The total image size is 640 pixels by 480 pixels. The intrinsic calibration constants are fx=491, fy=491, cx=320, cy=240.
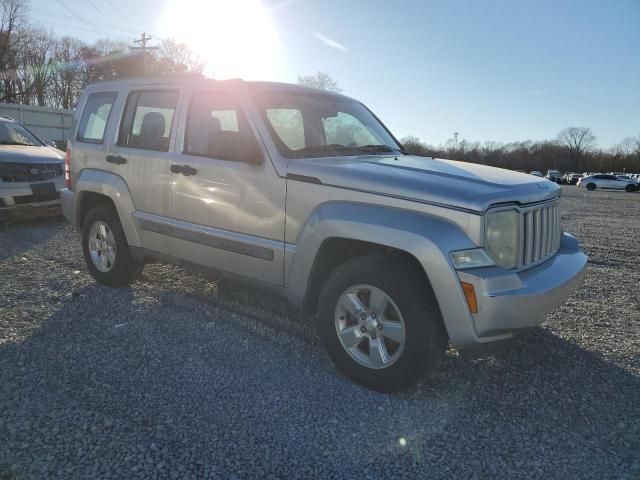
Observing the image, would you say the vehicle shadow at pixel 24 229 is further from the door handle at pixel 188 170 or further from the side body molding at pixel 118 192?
the door handle at pixel 188 170

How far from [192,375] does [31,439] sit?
99cm

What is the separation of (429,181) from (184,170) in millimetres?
2149

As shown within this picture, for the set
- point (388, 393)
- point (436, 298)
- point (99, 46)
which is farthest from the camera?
point (99, 46)

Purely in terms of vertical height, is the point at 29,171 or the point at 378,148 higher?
the point at 378,148

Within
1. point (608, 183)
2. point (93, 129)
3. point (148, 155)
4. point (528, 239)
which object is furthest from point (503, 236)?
point (608, 183)

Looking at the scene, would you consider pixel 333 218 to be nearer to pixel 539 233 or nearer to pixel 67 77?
pixel 539 233

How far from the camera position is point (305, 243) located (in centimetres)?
340

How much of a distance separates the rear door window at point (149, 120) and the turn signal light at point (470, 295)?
114 inches

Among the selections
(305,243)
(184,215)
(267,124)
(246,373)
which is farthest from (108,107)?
(246,373)

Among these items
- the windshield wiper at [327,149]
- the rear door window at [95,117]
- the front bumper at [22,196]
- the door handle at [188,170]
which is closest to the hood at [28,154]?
the front bumper at [22,196]

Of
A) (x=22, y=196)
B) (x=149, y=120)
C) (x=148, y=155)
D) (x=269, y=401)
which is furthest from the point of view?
(x=22, y=196)

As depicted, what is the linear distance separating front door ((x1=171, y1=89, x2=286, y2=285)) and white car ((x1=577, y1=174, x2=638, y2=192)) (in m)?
47.0

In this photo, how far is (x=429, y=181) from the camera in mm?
3047

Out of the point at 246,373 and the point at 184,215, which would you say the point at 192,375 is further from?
the point at 184,215
